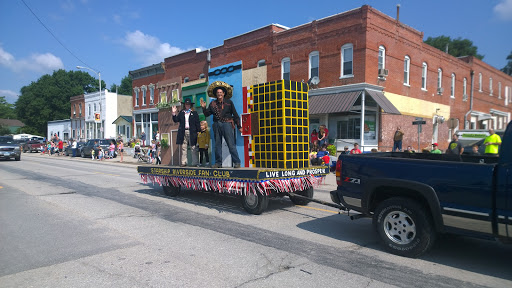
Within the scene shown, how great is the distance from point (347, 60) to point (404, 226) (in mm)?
17300

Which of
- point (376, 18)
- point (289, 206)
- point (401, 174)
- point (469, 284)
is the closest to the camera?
point (469, 284)

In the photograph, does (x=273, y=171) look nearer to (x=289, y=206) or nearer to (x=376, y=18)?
(x=289, y=206)

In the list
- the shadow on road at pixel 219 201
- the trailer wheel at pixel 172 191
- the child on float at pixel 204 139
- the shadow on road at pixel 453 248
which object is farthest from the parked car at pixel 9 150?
the shadow on road at pixel 453 248

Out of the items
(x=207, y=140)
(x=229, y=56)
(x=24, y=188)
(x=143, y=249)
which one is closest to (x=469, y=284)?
(x=143, y=249)

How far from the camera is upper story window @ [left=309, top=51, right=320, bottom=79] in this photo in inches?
867

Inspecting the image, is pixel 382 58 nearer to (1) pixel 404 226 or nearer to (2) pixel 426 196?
(1) pixel 404 226

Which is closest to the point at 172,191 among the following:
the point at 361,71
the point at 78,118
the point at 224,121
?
the point at 224,121

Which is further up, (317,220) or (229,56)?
(229,56)

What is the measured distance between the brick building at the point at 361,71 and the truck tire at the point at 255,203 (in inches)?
512

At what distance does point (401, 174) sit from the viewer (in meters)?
4.72

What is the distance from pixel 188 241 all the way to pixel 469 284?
3854mm

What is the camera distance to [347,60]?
67.4ft

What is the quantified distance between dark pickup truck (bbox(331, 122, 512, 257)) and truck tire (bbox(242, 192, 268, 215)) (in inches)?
72.4

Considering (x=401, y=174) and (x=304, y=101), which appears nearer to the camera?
(x=401, y=174)
